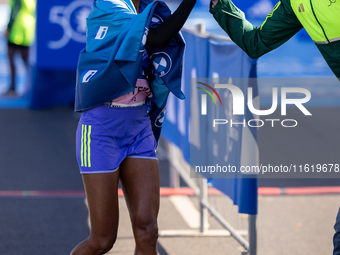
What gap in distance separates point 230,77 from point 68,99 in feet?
24.8

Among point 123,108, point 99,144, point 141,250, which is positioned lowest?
point 141,250

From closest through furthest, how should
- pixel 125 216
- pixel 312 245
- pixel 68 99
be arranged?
pixel 312 245 → pixel 125 216 → pixel 68 99

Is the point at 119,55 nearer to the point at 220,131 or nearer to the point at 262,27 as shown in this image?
the point at 262,27

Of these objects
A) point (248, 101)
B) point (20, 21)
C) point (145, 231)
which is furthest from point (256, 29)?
point (20, 21)

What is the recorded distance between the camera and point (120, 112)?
320 cm

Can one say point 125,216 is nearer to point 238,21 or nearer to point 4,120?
point 238,21

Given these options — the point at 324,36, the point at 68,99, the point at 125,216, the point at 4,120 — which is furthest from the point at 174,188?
the point at 68,99

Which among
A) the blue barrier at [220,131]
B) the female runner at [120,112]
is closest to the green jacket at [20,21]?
the blue barrier at [220,131]

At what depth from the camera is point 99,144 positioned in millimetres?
3174

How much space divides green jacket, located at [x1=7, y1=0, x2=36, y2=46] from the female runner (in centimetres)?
902

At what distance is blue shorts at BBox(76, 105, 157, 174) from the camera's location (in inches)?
125

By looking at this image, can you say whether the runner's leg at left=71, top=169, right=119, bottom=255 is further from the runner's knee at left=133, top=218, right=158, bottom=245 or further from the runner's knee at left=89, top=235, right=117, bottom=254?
the runner's knee at left=133, top=218, right=158, bottom=245

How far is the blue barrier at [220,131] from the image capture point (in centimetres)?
364

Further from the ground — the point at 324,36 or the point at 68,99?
the point at 324,36
